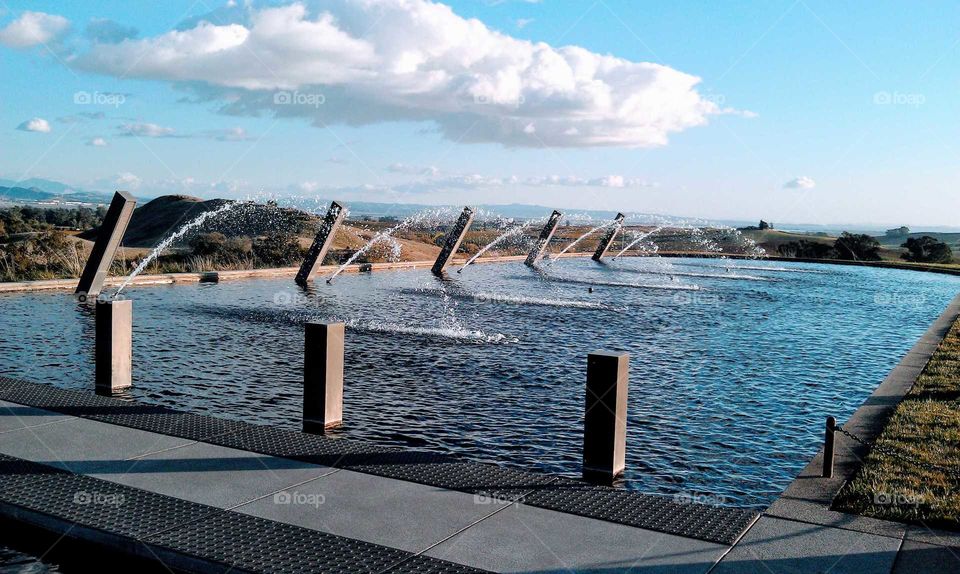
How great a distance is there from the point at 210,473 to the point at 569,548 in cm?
301

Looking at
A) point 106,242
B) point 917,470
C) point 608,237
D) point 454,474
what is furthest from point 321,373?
point 608,237

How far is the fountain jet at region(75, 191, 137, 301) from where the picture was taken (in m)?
18.9

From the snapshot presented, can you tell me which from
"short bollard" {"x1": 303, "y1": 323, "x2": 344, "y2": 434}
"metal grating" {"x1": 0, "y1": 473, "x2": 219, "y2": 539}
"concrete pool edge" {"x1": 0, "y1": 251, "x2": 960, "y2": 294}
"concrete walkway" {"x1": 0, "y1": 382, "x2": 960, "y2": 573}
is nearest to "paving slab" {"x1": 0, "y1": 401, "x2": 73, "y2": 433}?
"concrete walkway" {"x1": 0, "y1": 382, "x2": 960, "y2": 573}

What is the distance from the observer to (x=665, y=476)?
737cm

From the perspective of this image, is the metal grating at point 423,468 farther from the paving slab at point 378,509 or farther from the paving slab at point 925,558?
the paving slab at point 925,558

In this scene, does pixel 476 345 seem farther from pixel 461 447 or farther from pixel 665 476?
pixel 665 476

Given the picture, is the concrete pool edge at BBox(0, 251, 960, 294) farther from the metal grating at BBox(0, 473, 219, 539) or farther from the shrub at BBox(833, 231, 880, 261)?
the metal grating at BBox(0, 473, 219, 539)

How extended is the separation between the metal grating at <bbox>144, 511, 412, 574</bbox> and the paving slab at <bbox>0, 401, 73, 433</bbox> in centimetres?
326

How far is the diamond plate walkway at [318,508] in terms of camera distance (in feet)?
16.1

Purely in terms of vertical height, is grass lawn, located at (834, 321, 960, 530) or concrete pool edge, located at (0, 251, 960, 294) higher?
concrete pool edge, located at (0, 251, 960, 294)

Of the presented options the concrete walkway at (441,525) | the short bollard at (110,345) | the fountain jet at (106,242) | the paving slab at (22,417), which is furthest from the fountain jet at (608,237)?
the concrete walkway at (441,525)

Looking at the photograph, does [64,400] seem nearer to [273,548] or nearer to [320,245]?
[273,548]

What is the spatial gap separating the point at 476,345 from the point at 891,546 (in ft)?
30.8

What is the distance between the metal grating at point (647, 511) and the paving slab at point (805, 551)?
17cm
